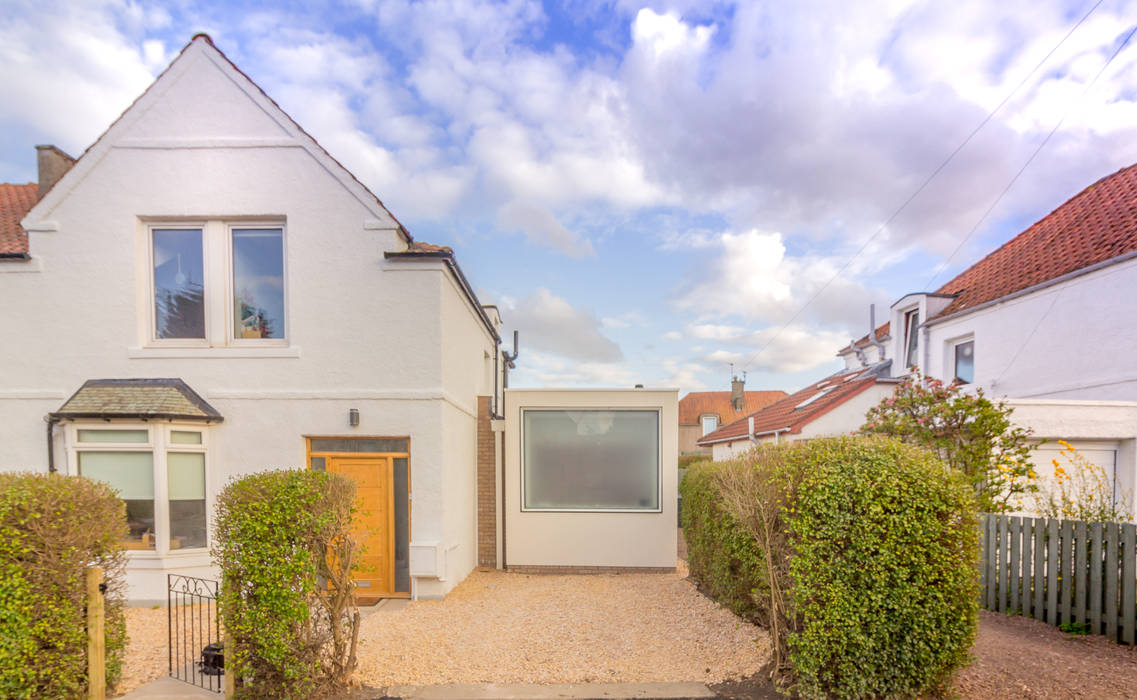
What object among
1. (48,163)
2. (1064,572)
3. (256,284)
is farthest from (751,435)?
(48,163)

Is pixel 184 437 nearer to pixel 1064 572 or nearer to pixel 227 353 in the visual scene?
pixel 227 353

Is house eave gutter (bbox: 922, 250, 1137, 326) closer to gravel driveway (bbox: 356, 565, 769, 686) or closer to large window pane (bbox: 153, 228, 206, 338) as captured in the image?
gravel driveway (bbox: 356, 565, 769, 686)

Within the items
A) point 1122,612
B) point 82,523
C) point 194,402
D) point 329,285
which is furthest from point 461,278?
point 1122,612

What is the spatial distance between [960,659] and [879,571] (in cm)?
96

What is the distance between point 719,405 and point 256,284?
120 ft

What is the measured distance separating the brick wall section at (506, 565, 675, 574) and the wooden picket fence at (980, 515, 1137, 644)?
494 cm

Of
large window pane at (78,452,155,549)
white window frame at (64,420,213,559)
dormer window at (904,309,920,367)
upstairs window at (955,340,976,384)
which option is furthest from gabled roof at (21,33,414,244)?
dormer window at (904,309,920,367)

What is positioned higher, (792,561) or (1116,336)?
(1116,336)

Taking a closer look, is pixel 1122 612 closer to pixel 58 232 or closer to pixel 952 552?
pixel 952 552

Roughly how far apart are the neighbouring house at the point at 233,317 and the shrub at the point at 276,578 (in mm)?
3561

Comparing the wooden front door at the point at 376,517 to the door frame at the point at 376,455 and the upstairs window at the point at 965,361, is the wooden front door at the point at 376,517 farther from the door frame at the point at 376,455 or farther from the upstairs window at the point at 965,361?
the upstairs window at the point at 965,361

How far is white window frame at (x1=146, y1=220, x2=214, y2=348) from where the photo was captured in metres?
8.21

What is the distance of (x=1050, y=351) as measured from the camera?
10242 millimetres

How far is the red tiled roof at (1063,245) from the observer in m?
10.1
